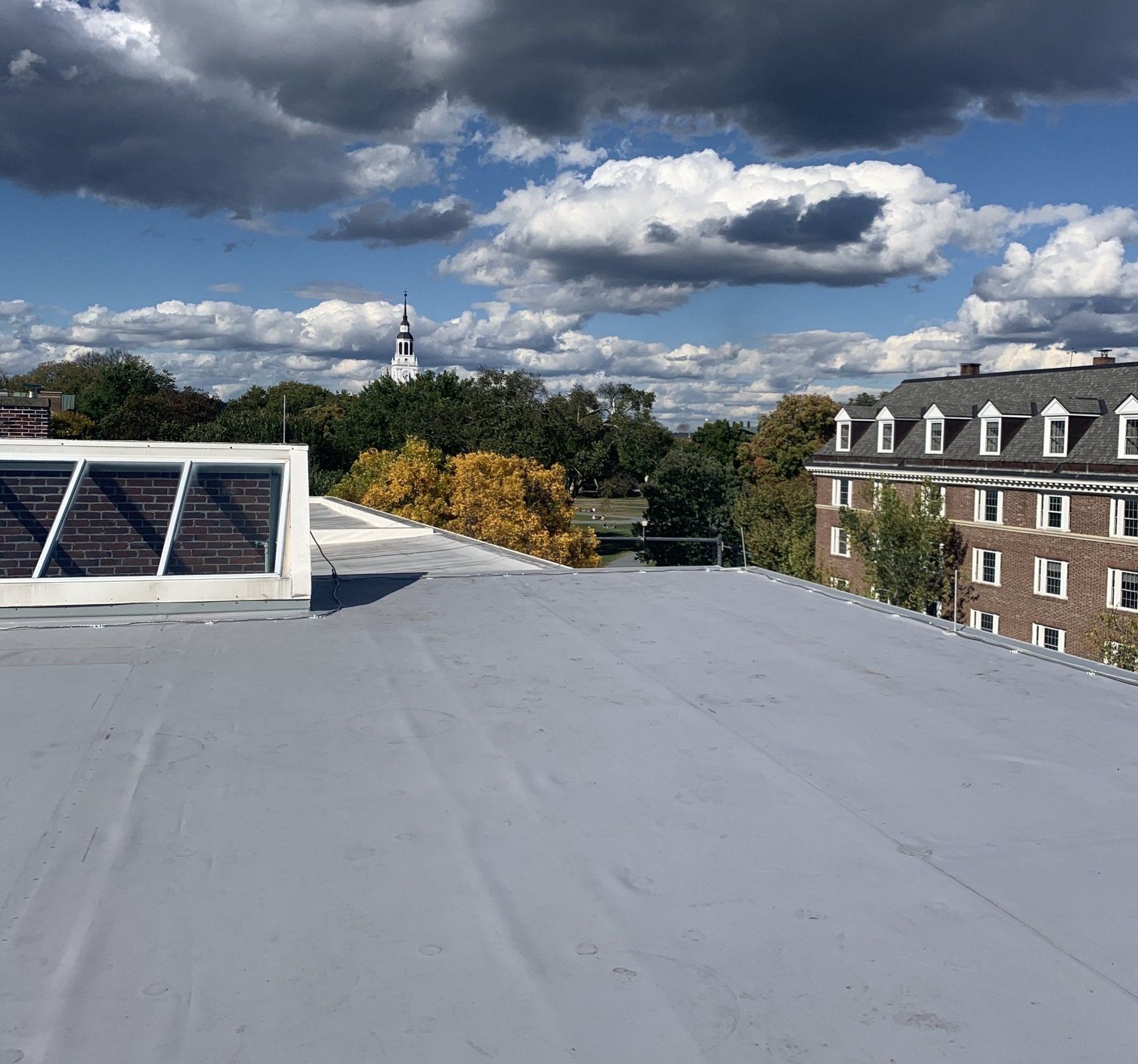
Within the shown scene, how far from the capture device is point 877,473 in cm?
4478

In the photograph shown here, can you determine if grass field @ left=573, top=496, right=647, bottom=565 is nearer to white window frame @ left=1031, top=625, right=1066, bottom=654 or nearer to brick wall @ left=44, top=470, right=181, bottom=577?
white window frame @ left=1031, top=625, right=1066, bottom=654

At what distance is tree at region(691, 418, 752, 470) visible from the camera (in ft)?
300

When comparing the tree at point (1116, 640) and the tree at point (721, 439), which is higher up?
the tree at point (721, 439)

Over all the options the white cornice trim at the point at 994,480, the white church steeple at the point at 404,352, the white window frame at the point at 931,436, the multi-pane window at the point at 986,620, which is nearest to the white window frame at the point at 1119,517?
the white cornice trim at the point at 994,480

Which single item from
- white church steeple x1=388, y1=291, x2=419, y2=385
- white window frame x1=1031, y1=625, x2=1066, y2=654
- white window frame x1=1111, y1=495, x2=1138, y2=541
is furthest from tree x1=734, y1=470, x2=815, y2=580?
white church steeple x1=388, y1=291, x2=419, y2=385

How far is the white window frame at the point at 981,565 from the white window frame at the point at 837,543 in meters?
7.29

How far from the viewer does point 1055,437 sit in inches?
1423

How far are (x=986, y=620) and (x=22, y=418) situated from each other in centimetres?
3331

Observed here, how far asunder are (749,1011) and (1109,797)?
8.84 ft

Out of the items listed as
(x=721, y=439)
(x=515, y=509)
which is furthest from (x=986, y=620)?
(x=721, y=439)

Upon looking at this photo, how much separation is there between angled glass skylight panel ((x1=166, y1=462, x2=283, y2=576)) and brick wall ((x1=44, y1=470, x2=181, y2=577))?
0.18 m

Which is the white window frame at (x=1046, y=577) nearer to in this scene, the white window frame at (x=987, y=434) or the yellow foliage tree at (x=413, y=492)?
the white window frame at (x=987, y=434)

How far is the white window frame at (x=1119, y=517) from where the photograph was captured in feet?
107

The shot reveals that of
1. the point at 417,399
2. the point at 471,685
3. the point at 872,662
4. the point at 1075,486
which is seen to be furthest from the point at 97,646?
the point at 417,399
